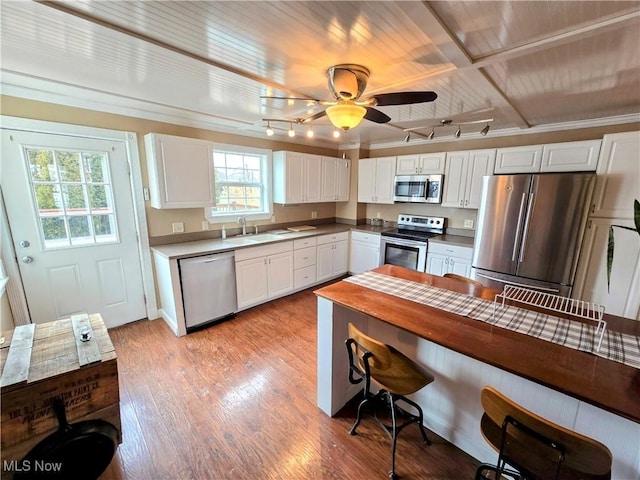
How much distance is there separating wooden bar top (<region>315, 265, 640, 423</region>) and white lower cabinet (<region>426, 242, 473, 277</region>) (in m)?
1.81

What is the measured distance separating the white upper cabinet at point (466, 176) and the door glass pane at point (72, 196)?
418 cm

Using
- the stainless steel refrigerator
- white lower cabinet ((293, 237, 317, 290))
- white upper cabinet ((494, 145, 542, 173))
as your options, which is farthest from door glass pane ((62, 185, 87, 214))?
white upper cabinet ((494, 145, 542, 173))

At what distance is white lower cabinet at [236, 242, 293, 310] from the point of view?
3.34 metres

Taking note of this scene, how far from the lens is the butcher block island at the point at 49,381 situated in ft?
3.75

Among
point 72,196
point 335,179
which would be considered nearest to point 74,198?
point 72,196

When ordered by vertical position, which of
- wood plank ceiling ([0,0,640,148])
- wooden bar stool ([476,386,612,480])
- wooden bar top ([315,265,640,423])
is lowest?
wooden bar stool ([476,386,612,480])

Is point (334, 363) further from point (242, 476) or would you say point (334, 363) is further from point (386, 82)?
point (386, 82)

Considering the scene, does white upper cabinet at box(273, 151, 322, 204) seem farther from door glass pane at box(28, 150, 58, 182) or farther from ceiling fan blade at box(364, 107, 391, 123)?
door glass pane at box(28, 150, 58, 182)

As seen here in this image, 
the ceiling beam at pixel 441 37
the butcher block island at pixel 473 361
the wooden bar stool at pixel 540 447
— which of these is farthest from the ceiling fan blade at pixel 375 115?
the wooden bar stool at pixel 540 447

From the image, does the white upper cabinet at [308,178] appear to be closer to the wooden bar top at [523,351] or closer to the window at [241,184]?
the window at [241,184]

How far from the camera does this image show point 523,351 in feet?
3.88

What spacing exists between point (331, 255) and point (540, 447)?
3520 millimetres

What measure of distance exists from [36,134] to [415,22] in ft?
10.5

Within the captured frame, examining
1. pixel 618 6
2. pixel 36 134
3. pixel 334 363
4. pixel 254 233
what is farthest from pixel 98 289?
pixel 618 6
